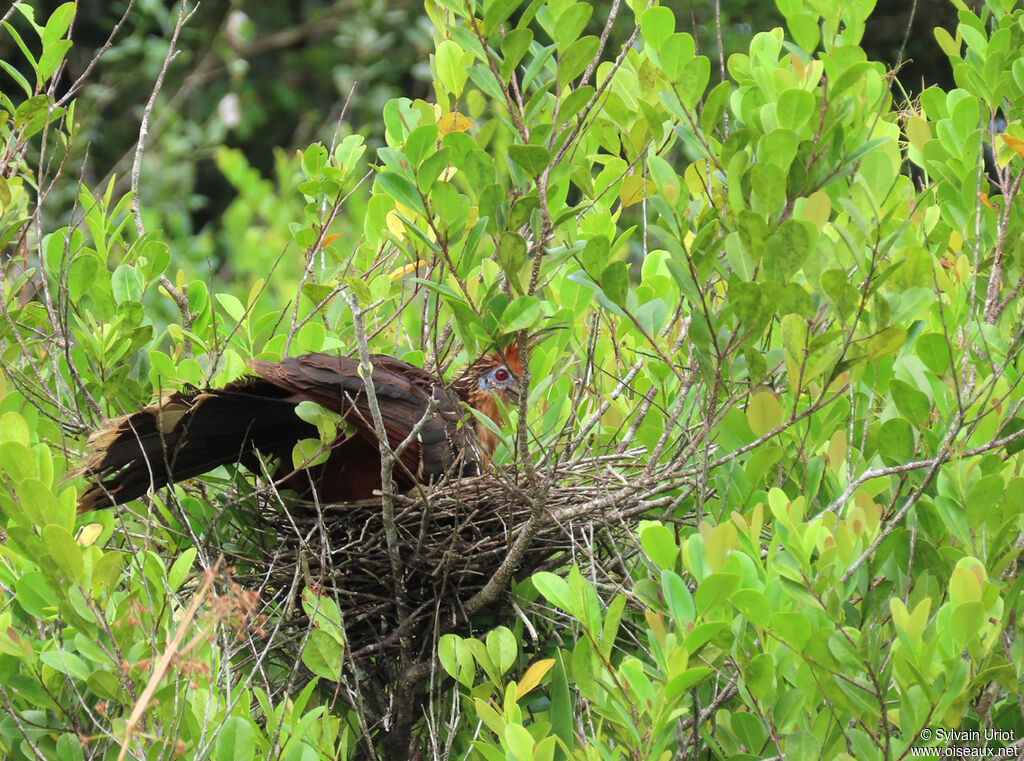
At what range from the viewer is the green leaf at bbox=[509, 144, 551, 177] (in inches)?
77.7

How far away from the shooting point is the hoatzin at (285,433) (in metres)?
2.62

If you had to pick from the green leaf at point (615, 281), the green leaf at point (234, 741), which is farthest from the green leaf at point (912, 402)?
the green leaf at point (234, 741)

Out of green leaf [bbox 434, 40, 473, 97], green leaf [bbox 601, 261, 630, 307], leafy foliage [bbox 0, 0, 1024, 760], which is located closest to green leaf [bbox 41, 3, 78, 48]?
leafy foliage [bbox 0, 0, 1024, 760]

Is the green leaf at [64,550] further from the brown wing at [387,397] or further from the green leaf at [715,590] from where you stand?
the green leaf at [715,590]

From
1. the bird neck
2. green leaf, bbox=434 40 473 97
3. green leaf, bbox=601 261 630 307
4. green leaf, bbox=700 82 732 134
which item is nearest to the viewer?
green leaf, bbox=601 261 630 307

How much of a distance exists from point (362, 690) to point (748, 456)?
103 cm

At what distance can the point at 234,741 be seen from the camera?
6.13 ft

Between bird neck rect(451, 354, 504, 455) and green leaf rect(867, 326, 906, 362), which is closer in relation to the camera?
green leaf rect(867, 326, 906, 362)

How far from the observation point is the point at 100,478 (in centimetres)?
257

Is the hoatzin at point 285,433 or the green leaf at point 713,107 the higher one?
the green leaf at point 713,107

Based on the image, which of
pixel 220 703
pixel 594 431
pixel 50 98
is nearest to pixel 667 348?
pixel 594 431

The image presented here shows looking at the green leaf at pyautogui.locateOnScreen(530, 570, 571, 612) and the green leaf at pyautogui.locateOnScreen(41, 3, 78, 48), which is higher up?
the green leaf at pyautogui.locateOnScreen(41, 3, 78, 48)

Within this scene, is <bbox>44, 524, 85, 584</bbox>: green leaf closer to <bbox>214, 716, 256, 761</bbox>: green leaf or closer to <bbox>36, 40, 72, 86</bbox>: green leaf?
<bbox>214, 716, 256, 761</bbox>: green leaf

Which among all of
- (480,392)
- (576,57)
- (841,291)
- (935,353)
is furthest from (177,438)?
(935,353)
